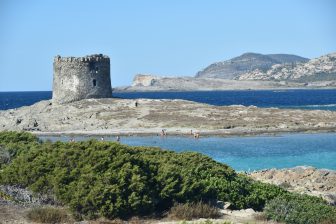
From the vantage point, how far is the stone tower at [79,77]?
58406 millimetres

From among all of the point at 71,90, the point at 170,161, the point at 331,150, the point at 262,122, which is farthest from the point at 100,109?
the point at 170,161

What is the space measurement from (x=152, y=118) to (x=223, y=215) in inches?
1601

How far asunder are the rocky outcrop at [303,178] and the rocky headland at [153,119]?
22314mm

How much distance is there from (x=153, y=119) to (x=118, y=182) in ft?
134

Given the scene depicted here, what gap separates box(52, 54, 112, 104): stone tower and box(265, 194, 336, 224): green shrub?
44.7 meters

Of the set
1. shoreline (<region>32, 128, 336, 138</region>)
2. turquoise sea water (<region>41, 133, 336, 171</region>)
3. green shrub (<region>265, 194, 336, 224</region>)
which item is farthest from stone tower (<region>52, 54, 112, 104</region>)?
green shrub (<region>265, 194, 336, 224</region>)

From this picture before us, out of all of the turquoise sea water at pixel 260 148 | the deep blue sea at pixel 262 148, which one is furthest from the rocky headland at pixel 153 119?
the deep blue sea at pixel 262 148

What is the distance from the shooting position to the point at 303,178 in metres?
25.8

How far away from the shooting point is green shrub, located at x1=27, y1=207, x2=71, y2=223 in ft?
43.3

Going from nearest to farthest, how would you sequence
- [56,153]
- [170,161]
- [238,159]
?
[56,153], [170,161], [238,159]

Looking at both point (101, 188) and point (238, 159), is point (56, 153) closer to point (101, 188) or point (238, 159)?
point (101, 188)

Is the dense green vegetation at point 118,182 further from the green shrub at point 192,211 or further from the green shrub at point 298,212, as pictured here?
the green shrub at point 298,212

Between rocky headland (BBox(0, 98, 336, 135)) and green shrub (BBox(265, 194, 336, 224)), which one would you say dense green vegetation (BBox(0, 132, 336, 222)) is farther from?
rocky headland (BBox(0, 98, 336, 135))

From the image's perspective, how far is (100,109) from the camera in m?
57.2
